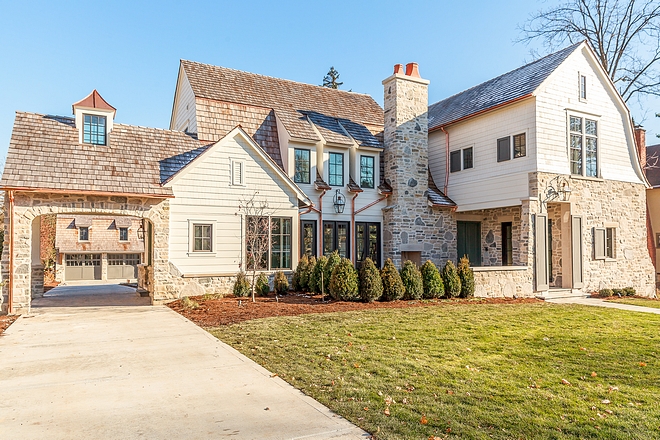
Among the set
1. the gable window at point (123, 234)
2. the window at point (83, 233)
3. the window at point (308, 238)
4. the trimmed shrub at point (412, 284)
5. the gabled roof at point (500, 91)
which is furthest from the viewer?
the gable window at point (123, 234)

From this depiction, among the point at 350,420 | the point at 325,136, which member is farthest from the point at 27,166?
the point at 350,420

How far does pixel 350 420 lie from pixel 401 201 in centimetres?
1344

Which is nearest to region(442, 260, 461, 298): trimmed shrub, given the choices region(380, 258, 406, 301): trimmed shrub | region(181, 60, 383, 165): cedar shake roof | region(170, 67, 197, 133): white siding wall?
region(380, 258, 406, 301): trimmed shrub

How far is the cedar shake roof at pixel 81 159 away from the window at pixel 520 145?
35.4ft

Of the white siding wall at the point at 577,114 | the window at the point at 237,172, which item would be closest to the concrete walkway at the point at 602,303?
the white siding wall at the point at 577,114

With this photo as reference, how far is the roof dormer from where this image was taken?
1334cm

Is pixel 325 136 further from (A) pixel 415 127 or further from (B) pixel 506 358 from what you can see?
(B) pixel 506 358

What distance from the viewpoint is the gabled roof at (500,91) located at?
15781mm

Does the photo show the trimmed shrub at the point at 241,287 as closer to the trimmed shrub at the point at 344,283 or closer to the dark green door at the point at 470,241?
the trimmed shrub at the point at 344,283

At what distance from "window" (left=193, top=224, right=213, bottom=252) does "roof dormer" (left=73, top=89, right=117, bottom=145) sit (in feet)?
11.8

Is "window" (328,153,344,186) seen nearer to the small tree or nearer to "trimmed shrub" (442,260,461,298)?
"trimmed shrub" (442,260,461,298)

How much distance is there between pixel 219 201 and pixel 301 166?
3515 millimetres

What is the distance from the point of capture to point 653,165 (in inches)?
869

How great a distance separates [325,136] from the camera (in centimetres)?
1680
